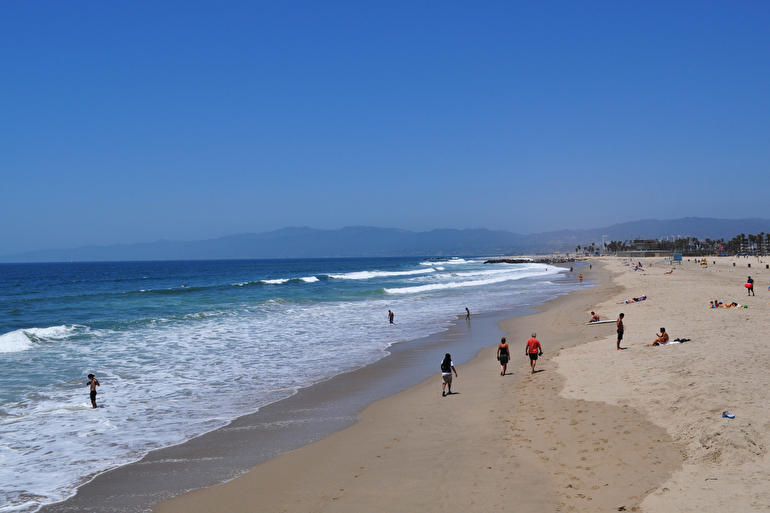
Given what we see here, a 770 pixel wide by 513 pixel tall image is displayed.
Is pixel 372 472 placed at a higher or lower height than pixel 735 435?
lower

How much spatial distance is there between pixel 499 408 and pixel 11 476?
9570 millimetres

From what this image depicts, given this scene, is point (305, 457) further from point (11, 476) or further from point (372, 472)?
point (11, 476)

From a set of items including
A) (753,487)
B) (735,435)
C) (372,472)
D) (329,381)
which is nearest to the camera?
(753,487)

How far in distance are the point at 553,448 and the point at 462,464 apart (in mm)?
1656

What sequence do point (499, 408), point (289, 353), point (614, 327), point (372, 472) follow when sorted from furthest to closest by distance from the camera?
point (614, 327) → point (289, 353) → point (499, 408) → point (372, 472)

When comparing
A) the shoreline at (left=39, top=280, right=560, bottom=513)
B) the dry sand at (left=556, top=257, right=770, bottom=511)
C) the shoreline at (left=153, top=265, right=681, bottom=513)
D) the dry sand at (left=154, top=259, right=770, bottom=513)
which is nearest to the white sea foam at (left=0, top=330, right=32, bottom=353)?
the shoreline at (left=39, top=280, right=560, bottom=513)

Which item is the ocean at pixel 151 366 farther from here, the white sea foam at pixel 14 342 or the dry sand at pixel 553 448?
the dry sand at pixel 553 448

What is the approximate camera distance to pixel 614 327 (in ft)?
71.7

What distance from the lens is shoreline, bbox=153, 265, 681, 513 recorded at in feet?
22.5

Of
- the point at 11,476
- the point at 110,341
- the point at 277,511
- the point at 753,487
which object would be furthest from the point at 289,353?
the point at 753,487

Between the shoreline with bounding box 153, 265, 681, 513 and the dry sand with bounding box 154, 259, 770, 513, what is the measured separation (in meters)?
0.03

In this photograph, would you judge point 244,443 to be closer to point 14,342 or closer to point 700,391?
point 700,391

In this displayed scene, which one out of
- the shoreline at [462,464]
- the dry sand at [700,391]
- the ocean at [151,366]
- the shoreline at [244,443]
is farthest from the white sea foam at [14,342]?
the dry sand at [700,391]

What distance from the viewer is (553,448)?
27.5 ft
